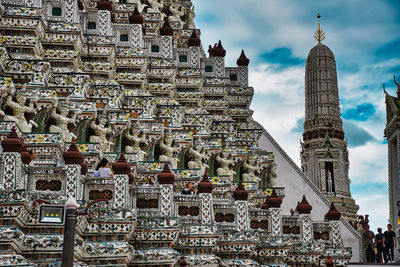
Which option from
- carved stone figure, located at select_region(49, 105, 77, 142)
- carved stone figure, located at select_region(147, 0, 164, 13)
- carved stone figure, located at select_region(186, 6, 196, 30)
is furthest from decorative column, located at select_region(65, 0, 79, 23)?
carved stone figure, located at select_region(186, 6, 196, 30)

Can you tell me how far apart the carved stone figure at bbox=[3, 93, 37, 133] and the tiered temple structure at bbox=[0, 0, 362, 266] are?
37 mm

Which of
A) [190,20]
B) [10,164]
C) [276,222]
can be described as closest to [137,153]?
[276,222]

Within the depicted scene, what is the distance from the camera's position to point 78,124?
68.8 feet

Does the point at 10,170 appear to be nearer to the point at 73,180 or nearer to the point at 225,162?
the point at 73,180

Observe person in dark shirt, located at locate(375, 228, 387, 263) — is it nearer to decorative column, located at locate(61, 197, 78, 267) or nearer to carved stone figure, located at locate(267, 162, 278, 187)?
carved stone figure, located at locate(267, 162, 278, 187)

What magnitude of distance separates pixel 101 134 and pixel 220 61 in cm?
1135

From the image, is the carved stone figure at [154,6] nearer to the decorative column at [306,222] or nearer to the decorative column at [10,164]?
the decorative column at [306,222]

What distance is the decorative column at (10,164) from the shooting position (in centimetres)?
1449

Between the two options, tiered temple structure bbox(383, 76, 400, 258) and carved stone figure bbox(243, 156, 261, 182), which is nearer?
carved stone figure bbox(243, 156, 261, 182)

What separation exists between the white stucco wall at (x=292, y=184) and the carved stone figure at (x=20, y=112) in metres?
14.2

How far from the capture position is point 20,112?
1847 cm

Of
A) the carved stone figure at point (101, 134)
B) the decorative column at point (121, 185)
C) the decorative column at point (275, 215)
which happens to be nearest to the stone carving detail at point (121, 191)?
the decorative column at point (121, 185)

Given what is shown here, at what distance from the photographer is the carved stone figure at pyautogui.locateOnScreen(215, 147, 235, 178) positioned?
25.7 metres

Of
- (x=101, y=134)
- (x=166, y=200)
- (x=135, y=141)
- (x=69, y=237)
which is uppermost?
(x=135, y=141)
